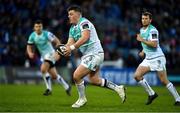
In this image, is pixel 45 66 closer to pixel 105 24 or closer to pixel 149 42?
pixel 149 42

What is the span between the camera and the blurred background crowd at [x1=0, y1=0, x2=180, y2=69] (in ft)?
100

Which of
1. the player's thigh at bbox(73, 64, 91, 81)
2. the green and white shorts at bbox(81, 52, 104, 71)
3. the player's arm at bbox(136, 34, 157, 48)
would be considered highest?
the player's arm at bbox(136, 34, 157, 48)

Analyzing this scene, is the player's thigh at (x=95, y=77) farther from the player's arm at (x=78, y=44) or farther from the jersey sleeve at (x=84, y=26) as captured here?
the jersey sleeve at (x=84, y=26)

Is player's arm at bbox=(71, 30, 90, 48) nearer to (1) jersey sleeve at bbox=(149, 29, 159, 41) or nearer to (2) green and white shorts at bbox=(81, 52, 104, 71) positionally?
(2) green and white shorts at bbox=(81, 52, 104, 71)

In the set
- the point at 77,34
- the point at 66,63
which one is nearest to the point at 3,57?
the point at 66,63

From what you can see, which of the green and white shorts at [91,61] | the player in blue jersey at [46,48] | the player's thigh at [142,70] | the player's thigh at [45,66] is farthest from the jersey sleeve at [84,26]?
the player's thigh at [45,66]

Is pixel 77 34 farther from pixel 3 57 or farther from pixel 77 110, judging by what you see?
pixel 3 57

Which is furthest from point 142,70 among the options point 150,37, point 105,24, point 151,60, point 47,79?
point 105,24

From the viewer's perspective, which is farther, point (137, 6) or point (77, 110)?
point (137, 6)

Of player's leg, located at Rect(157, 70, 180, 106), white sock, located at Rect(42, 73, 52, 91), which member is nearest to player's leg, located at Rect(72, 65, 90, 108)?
player's leg, located at Rect(157, 70, 180, 106)

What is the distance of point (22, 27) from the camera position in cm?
3156

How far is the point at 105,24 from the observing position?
109 feet

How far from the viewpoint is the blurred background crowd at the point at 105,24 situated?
30562 mm

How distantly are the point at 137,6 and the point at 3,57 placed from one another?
979 centimetres
